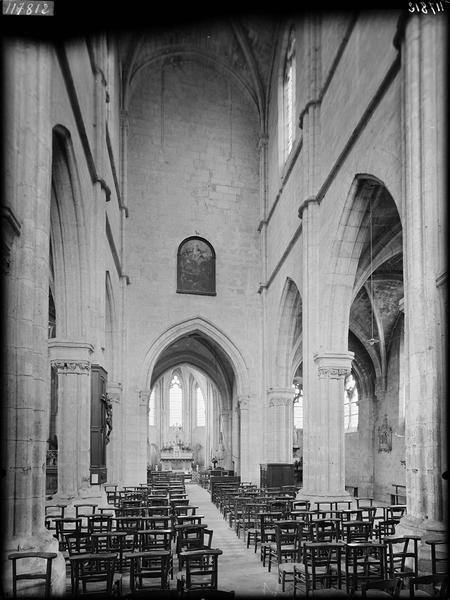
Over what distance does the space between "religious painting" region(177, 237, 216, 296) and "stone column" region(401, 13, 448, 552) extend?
16.4 meters

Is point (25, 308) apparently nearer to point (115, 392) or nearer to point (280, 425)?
point (115, 392)

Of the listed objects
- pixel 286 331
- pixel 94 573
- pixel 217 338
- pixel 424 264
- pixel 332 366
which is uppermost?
pixel 424 264

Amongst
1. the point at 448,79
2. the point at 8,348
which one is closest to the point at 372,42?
the point at 448,79

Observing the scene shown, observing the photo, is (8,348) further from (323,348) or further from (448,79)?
(323,348)

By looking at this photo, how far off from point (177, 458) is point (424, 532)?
30.9 meters

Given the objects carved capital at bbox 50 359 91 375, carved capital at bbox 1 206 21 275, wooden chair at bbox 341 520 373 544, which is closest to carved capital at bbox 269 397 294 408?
carved capital at bbox 50 359 91 375

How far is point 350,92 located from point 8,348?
34.2 feet

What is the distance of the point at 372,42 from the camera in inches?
542

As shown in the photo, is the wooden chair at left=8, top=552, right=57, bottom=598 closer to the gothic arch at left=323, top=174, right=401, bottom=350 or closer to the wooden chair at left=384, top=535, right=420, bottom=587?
the wooden chair at left=384, top=535, right=420, bottom=587

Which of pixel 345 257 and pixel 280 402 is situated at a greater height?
pixel 345 257

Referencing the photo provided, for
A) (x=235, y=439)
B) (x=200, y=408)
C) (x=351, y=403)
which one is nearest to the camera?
(x=351, y=403)

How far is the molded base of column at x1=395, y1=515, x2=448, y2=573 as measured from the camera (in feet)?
28.7

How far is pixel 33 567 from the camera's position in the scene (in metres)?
7.45

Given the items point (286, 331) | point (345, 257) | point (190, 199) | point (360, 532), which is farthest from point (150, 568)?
point (190, 199)
